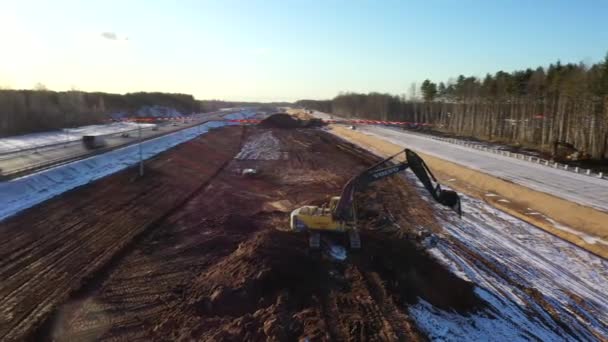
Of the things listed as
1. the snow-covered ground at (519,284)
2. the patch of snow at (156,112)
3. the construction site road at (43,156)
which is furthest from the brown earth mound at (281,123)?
the snow-covered ground at (519,284)

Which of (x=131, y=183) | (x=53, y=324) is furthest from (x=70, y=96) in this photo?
(x=53, y=324)

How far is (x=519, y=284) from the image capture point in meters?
13.8

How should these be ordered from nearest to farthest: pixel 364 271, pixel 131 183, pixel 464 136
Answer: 1. pixel 364 271
2. pixel 131 183
3. pixel 464 136

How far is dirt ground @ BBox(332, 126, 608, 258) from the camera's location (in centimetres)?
1945

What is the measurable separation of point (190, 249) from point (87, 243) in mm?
4172

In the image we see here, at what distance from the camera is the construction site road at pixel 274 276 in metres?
10.3

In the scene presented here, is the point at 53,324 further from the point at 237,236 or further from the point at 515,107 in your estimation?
the point at 515,107

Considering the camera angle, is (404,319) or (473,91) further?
(473,91)

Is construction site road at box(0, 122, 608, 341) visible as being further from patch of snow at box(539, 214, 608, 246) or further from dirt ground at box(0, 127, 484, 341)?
patch of snow at box(539, 214, 608, 246)

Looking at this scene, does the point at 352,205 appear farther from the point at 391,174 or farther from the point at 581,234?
the point at 581,234

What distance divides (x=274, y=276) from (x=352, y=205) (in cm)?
492

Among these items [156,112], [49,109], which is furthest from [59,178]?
[156,112]

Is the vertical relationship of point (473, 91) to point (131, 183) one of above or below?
above

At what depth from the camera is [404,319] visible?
1051 cm
